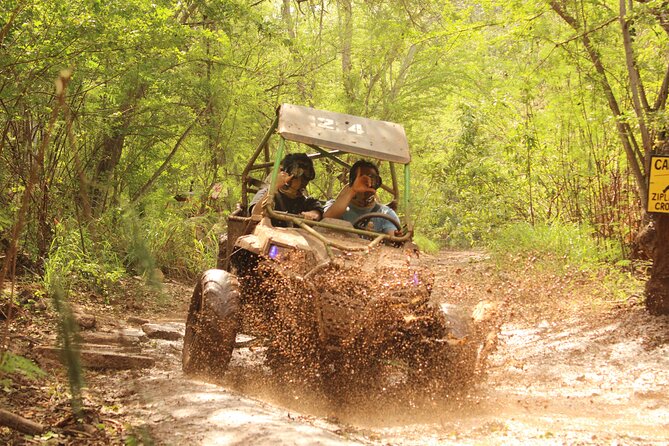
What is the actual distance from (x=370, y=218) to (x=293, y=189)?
0.83 meters

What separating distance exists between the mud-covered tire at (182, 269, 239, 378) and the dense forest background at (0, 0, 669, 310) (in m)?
1.02

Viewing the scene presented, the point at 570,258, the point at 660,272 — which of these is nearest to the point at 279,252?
the point at 660,272

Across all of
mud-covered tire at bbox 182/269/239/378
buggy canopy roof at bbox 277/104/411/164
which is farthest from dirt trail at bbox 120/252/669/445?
buggy canopy roof at bbox 277/104/411/164

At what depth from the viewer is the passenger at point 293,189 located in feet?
23.2

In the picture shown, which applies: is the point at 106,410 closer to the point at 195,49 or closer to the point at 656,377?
the point at 656,377

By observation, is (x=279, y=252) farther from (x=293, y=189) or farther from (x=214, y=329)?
(x=293, y=189)

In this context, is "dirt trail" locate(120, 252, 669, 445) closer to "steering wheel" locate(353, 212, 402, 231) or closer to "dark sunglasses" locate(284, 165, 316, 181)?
"steering wheel" locate(353, 212, 402, 231)

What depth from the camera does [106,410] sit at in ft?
14.8

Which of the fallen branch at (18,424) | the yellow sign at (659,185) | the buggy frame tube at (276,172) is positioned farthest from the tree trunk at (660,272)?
the fallen branch at (18,424)

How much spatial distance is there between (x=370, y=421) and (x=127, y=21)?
5553 millimetres

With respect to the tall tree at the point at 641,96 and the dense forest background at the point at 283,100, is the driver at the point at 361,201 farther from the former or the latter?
the tall tree at the point at 641,96

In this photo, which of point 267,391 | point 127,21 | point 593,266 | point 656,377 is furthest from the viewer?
point 593,266

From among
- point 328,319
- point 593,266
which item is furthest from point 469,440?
point 593,266

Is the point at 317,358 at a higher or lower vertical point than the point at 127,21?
lower
